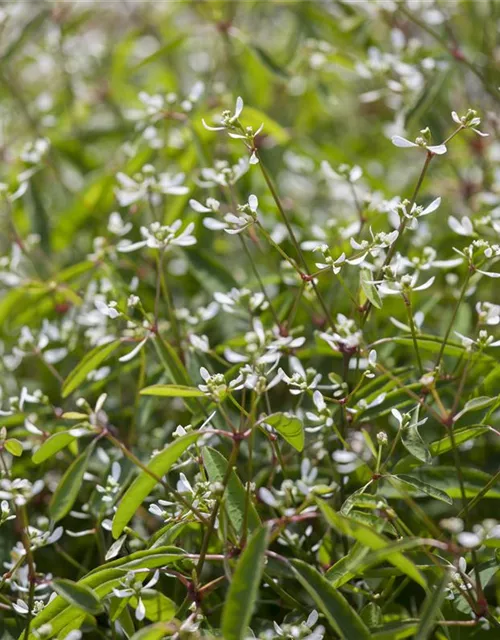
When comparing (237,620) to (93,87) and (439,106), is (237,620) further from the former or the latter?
(93,87)

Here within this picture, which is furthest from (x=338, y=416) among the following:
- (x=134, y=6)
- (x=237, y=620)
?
(x=134, y=6)

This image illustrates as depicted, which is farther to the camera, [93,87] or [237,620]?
[93,87]

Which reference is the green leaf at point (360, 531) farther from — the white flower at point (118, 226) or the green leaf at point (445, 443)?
the white flower at point (118, 226)

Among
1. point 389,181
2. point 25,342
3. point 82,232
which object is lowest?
point 389,181

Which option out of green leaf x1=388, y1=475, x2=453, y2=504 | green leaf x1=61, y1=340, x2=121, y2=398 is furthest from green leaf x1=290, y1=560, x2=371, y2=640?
green leaf x1=61, y1=340, x2=121, y2=398

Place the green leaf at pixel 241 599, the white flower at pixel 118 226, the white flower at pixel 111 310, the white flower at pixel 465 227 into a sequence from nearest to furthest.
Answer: the green leaf at pixel 241 599 < the white flower at pixel 111 310 < the white flower at pixel 465 227 < the white flower at pixel 118 226

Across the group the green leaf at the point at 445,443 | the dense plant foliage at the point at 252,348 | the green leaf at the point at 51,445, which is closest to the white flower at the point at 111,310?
the dense plant foliage at the point at 252,348

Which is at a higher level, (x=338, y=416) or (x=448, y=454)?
(x=338, y=416)

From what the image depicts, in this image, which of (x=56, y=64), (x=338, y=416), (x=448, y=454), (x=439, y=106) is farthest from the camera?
(x=56, y=64)
